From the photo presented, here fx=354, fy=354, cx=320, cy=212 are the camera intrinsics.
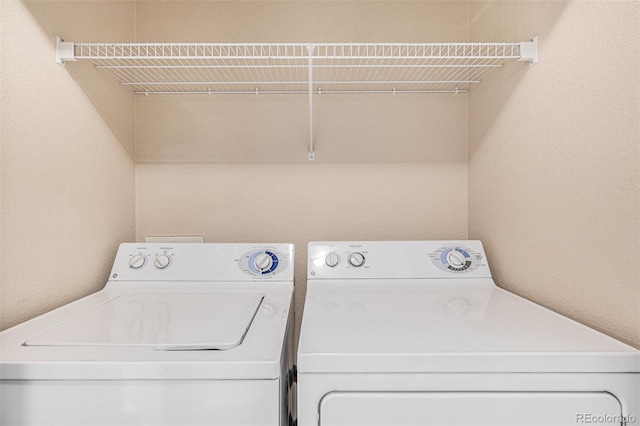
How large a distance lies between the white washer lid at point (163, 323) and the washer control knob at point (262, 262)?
15 centimetres

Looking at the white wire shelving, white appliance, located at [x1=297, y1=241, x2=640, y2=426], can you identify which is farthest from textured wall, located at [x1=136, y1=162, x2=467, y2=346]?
white appliance, located at [x1=297, y1=241, x2=640, y2=426]

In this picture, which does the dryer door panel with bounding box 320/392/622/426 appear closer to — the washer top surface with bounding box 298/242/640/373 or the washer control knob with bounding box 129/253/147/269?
the washer top surface with bounding box 298/242/640/373

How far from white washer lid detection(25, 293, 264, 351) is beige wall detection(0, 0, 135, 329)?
19 cm

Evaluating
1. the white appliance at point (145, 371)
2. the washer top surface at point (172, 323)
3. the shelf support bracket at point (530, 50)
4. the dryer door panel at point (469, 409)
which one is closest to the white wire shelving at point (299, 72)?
the shelf support bracket at point (530, 50)

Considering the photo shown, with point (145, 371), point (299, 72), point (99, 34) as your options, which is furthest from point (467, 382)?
point (99, 34)

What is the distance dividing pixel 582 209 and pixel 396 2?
1.22 meters

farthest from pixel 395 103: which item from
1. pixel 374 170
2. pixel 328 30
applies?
pixel 328 30

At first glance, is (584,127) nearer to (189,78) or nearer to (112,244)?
(189,78)

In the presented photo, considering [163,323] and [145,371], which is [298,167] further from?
[145,371]

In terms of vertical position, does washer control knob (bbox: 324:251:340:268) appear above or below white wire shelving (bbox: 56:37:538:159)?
below

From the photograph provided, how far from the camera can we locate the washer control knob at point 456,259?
4.39ft

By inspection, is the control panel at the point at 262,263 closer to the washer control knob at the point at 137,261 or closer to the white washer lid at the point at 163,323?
the white washer lid at the point at 163,323

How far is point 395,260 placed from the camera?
53.1 inches

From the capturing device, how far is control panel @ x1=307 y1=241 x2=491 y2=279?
1.33 m
